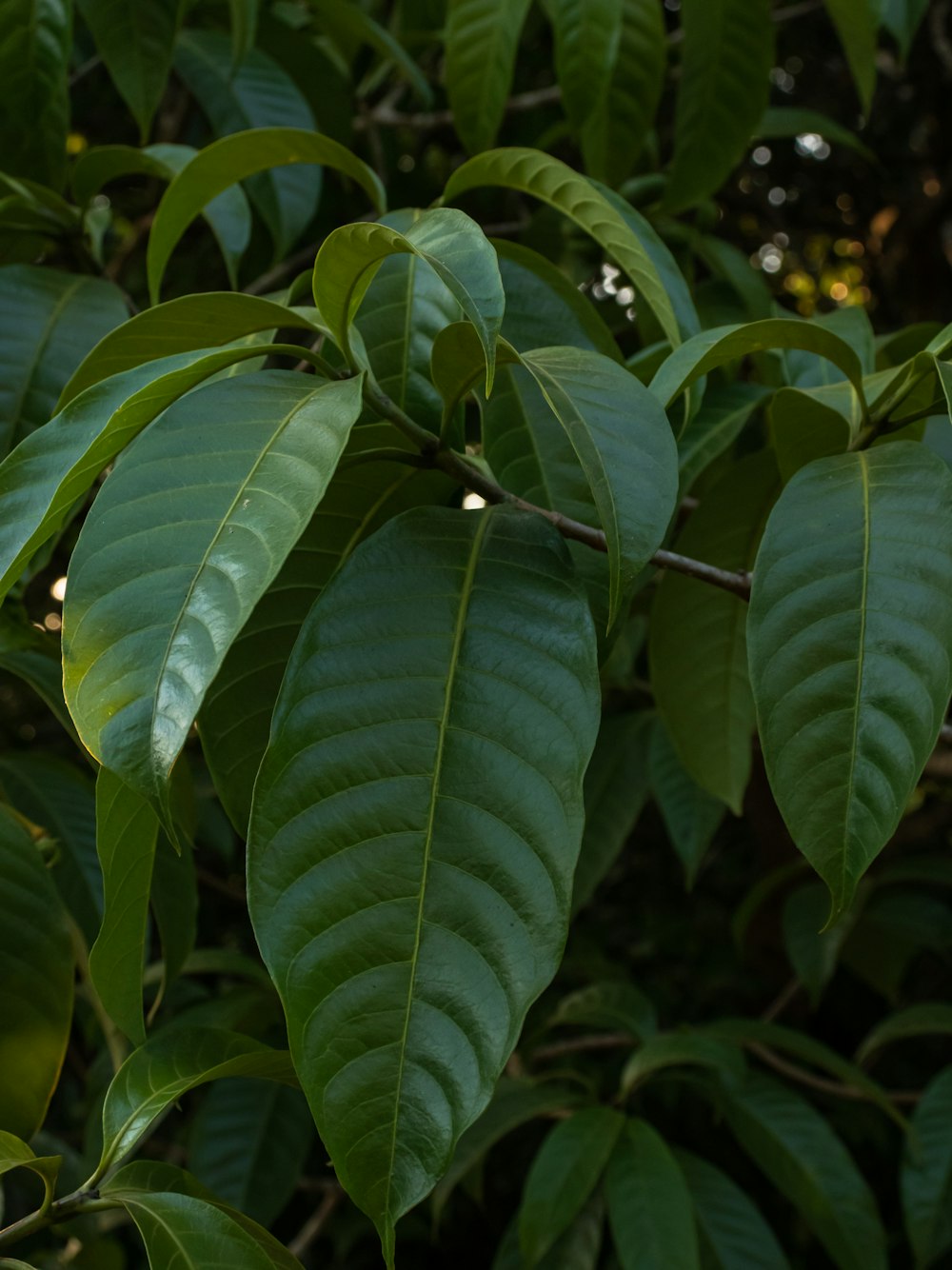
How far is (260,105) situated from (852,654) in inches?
43.5

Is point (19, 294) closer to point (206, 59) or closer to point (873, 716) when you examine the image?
point (206, 59)

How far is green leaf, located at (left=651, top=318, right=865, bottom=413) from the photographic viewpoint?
662 millimetres

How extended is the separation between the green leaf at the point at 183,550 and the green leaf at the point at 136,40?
69cm

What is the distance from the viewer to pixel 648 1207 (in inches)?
53.5

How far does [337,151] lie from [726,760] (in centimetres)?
55

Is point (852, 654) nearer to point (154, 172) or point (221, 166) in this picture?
point (221, 166)

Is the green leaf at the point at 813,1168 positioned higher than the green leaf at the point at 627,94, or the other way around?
the green leaf at the point at 627,94

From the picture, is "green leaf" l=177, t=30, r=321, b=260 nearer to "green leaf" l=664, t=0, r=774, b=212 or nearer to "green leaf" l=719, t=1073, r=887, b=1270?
"green leaf" l=664, t=0, r=774, b=212

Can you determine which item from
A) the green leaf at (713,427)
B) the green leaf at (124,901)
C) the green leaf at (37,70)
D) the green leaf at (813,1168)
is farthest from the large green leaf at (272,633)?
the green leaf at (813,1168)

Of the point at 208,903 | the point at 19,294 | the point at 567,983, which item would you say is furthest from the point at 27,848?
the point at 567,983

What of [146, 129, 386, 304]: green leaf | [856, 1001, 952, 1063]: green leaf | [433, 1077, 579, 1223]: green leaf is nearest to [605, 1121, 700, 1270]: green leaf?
[433, 1077, 579, 1223]: green leaf

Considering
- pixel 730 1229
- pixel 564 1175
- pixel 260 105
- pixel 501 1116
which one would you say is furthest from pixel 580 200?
pixel 730 1229

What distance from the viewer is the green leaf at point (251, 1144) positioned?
1.53 meters

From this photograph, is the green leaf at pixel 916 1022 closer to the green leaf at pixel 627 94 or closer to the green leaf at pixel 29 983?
the green leaf at pixel 627 94
